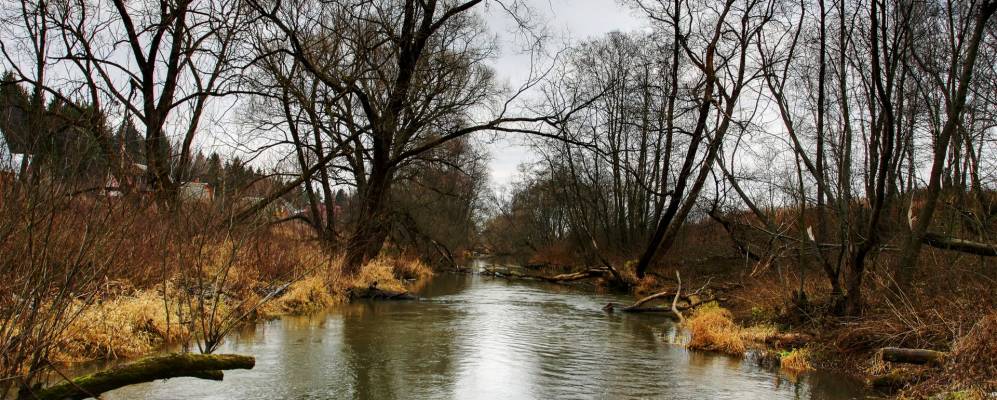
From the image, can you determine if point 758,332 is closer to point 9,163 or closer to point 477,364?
point 477,364

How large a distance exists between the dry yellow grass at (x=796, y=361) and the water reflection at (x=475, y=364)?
487 millimetres

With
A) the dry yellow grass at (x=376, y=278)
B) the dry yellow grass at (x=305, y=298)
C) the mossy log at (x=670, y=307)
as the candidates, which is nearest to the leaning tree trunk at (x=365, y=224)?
the dry yellow grass at (x=376, y=278)

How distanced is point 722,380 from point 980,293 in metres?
3.70

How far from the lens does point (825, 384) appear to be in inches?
378

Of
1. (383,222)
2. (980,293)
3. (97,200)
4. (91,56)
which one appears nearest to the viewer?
(97,200)

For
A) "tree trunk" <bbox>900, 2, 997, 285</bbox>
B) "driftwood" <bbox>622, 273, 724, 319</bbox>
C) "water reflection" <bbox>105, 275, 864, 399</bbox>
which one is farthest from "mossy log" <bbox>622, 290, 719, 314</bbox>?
"tree trunk" <bbox>900, 2, 997, 285</bbox>

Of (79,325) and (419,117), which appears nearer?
(79,325)

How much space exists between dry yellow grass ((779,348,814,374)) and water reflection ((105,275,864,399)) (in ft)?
1.60

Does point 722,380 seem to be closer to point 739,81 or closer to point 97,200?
point 97,200

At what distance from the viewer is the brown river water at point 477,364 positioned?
8430mm

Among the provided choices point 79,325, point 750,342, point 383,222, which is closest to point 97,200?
point 79,325

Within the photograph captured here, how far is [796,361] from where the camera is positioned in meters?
10.8

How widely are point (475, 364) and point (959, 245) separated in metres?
7.85

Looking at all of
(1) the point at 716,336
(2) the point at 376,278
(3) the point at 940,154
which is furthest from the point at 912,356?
(2) the point at 376,278
